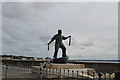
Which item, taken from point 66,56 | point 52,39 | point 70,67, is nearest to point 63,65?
point 70,67

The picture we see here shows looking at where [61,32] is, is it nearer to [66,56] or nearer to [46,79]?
[66,56]

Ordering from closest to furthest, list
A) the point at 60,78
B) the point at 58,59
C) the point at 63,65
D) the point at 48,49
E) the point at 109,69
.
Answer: the point at 60,78
the point at 63,65
the point at 58,59
the point at 48,49
the point at 109,69

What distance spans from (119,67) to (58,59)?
6363 millimetres

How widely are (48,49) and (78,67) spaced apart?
11.6ft

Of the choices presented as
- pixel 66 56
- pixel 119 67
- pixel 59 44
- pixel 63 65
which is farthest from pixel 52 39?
pixel 119 67

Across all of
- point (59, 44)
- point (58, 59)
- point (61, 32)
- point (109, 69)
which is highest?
point (61, 32)

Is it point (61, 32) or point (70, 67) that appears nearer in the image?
point (70, 67)

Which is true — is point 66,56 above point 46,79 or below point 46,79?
above

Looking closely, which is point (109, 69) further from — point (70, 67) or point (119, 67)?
point (70, 67)

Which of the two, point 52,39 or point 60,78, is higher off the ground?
point 52,39

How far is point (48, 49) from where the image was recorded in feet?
54.3

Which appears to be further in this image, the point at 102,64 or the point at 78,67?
the point at 102,64

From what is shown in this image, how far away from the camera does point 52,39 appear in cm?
1614

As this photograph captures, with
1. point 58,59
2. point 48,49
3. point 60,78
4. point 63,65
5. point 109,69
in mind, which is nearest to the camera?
point 60,78
